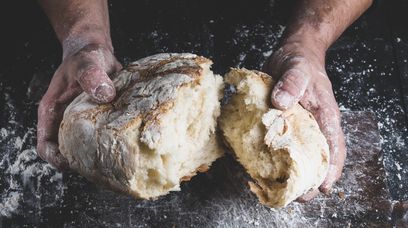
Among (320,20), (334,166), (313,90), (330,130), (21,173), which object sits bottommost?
(21,173)

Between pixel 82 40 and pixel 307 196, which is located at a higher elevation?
pixel 82 40

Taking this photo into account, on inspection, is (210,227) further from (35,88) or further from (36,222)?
(35,88)

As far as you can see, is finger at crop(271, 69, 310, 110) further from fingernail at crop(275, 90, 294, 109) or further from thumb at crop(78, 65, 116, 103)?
thumb at crop(78, 65, 116, 103)

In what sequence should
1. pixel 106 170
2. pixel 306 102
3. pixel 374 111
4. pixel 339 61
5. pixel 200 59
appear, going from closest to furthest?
pixel 106 170
pixel 200 59
pixel 306 102
pixel 374 111
pixel 339 61

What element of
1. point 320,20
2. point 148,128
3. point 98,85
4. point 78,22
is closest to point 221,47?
point 320,20

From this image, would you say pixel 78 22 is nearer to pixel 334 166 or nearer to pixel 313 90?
pixel 313 90

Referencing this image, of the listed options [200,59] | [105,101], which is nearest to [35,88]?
[105,101]

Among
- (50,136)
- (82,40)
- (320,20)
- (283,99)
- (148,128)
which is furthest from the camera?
(320,20)

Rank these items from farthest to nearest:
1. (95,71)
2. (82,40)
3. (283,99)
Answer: (82,40) → (95,71) → (283,99)
